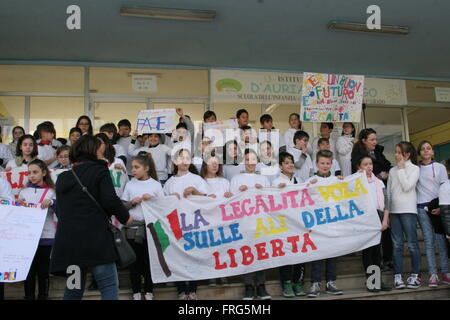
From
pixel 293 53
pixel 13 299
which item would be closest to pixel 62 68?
pixel 293 53

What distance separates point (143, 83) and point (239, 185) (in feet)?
15.0

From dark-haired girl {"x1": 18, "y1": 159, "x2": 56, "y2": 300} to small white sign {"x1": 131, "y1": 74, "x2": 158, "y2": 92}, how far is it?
4.44m

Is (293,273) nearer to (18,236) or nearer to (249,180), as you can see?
(249,180)

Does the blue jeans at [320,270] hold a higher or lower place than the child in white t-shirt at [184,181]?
lower

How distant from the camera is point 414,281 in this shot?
17.8 feet

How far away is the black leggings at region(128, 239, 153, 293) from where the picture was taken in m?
4.97

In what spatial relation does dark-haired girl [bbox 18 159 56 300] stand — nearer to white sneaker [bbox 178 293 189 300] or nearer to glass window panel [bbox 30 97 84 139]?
white sneaker [bbox 178 293 189 300]

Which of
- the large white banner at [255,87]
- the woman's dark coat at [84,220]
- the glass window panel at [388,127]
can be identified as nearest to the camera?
the woman's dark coat at [84,220]

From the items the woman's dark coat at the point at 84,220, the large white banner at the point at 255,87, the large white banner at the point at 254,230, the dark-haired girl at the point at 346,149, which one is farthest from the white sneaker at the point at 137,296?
the large white banner at the point at 255,87

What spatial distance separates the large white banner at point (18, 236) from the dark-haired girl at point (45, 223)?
0.43ft

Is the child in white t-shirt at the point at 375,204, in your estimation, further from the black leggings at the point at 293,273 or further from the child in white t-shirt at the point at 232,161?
the child in white t-shirt at the point at 232,161

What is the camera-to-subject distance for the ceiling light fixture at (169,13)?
23.5 ft

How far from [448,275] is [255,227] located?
2.29 metres

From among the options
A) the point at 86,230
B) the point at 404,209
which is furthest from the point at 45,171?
the point at 404,209
